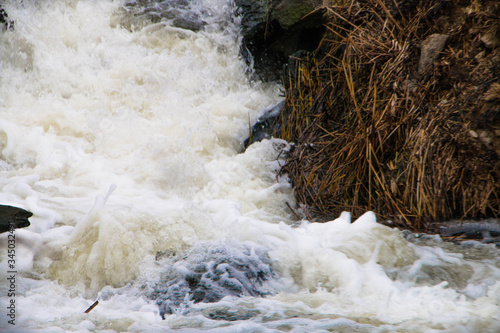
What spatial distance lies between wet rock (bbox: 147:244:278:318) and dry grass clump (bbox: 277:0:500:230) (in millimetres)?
905

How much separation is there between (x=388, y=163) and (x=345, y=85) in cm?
78

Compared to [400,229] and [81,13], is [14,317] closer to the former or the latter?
[400,229]

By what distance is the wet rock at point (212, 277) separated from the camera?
1.98 m

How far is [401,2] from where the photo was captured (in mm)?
3162

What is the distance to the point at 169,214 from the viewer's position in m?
2.68

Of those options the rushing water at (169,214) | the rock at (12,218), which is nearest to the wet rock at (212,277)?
the rushing water at (169,214)

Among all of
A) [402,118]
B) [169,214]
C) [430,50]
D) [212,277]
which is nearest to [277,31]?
[430,50]

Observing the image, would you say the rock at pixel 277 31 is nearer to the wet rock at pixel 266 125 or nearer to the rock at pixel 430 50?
the wet rock at pixel 266 125

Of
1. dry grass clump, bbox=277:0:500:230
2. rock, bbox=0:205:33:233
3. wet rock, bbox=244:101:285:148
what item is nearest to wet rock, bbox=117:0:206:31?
wet rock, bbox=244:101:285:148

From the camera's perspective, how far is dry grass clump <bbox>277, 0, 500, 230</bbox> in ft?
8.45

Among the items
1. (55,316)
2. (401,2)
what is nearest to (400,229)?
(401,2)

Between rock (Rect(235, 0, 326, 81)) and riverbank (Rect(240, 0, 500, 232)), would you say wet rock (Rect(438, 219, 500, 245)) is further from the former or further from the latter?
rock (Rect(235, 0, 326, 81))

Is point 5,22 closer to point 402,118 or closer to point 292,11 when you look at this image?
point 292,11

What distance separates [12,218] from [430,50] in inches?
114
